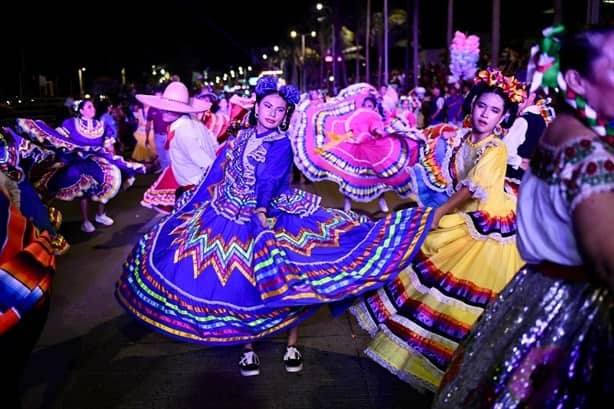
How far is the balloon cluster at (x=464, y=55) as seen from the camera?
14.3m

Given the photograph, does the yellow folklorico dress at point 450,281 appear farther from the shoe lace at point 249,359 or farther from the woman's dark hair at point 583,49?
the woman's dark hair at point 583,49

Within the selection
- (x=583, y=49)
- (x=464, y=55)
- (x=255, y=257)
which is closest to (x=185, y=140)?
(x=255, y=257)

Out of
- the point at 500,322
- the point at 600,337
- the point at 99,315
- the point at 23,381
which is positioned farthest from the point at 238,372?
the point at 600,337

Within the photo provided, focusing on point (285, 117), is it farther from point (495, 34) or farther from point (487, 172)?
point (495, 34)

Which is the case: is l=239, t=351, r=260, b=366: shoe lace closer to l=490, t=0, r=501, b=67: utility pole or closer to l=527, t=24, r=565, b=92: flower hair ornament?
l=527, t=24, r=565, b=92: flower hair ornament

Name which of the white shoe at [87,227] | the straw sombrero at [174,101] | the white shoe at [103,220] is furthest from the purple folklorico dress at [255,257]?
the white shoe at [103,220]

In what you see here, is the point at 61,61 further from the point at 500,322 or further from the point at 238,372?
the point at 500,322

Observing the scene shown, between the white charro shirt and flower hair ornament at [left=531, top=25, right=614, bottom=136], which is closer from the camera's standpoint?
flower hair ornament at [left=531, top=25, right=614, bottom=136]

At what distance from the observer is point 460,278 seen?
12.5 feet

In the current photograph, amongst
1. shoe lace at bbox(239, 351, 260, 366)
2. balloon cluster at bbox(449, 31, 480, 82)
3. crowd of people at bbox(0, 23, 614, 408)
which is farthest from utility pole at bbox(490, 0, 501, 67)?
shoe lace at bbox(239, 351, 260, 366)

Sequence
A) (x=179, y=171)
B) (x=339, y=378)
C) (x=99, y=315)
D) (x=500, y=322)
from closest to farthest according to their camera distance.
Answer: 1. (x=500, y=322)
2. (x=339, y=378)
3. (x=99, y=315)
4. (x=179, y=171)

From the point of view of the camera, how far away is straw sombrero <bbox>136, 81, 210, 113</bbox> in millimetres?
6766

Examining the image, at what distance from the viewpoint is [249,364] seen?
4.09 metres

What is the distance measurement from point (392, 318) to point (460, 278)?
0.50 metres
